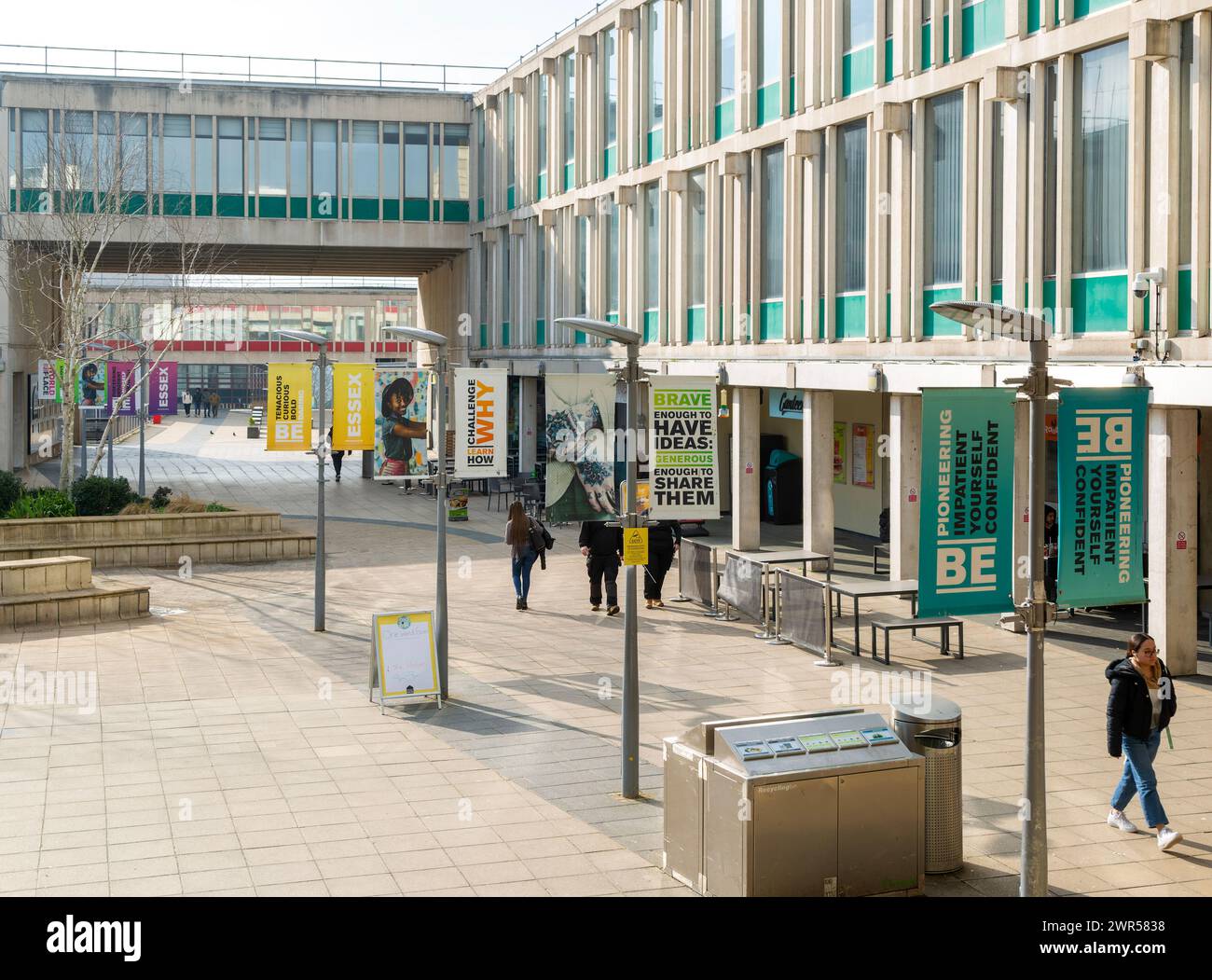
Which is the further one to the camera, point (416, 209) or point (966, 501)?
point (416, 209)

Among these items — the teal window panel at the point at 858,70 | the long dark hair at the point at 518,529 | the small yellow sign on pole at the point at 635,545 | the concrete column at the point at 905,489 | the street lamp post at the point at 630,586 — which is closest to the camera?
the street lamp post at the point at 630,586

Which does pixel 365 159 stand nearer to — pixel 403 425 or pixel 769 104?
pixel 769 104

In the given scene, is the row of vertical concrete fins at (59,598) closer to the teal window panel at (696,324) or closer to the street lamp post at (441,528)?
the street lamp post at (441,528)

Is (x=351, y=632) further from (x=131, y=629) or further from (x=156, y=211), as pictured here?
(x=156, y=211)

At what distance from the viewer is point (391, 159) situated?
44844mm

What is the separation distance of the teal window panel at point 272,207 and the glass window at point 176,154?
2139 mm

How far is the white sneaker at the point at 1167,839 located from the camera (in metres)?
10.8

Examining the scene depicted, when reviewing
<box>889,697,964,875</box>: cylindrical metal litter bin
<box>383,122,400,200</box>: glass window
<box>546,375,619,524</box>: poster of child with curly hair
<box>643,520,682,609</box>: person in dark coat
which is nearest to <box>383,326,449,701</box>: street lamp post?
<box>546,375,619,524</box>: poster of child with curly hair

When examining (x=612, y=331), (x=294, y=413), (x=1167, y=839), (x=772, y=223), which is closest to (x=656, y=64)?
(x=772, y=223)

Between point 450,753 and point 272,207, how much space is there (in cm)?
3294

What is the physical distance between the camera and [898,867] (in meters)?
9.77

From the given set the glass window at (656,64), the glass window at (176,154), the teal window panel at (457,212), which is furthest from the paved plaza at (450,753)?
the teal window panel at (457,212)

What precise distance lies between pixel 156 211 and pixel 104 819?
3378 cm

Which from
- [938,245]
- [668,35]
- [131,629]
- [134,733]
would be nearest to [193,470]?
[668,35]
